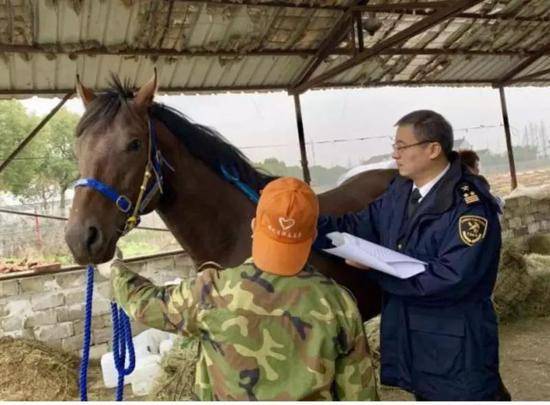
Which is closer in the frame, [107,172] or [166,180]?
[107,172]

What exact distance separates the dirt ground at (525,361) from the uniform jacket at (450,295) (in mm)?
2221

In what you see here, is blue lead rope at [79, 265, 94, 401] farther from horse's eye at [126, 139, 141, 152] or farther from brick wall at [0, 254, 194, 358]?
brick wall at [0, 254, 194, 358]

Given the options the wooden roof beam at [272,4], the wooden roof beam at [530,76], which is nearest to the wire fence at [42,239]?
the wooden roof beam at [272,4]

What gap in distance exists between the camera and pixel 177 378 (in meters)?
3.57

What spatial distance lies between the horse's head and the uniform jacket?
3.16 ft

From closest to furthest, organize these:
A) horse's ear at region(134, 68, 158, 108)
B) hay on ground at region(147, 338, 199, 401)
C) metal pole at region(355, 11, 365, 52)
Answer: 1. horse's ear at region(134, 68, 158, 108)
2. hay on ground at region(147, 338, 199, 401)
3. metal pole at region(355, 11, 365, 52)

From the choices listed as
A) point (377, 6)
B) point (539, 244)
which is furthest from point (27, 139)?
point (539, 244)

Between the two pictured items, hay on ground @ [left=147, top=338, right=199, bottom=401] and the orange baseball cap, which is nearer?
the orange baseball cap

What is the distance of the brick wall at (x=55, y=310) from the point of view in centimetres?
468

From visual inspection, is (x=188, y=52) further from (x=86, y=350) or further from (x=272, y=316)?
(x=272, y=316)

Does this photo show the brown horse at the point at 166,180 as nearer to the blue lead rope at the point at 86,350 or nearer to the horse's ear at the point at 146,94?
the horse's ear at the point at 146,94

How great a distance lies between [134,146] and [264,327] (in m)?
0.98

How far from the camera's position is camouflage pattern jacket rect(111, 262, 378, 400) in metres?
1.08

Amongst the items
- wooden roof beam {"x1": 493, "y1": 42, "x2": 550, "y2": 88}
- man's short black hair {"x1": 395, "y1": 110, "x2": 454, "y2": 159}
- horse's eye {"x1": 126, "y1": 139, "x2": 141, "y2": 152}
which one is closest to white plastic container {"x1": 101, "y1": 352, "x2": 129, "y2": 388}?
horse's eye {"x1": 126, "y1": 139, "x2": 141, "y2": 152}
